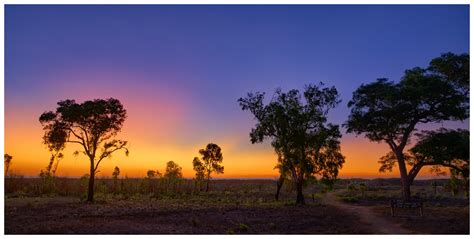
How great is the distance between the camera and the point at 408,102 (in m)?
40.4

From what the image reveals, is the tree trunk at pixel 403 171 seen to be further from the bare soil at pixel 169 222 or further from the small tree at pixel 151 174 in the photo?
the small tree at pixel 151 174

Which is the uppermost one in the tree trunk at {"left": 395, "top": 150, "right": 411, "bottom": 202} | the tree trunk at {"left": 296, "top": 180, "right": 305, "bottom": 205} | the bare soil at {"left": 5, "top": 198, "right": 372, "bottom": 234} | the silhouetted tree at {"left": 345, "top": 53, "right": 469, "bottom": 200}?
the silhouetted tree at {"left": 345, "top": 53, "right": 469, "bottom": 200}

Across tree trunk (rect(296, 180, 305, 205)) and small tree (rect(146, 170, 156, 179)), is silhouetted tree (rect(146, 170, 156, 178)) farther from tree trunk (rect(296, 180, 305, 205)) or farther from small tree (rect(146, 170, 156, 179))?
tree trunk (rect(296, 180, 305, 205))

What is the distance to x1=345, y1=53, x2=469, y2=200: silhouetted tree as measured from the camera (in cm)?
3850

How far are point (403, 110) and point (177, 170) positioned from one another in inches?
1618

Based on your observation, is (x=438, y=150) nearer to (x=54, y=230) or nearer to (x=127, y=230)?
(x=127, y=230)

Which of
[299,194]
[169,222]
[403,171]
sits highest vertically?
[403,171]

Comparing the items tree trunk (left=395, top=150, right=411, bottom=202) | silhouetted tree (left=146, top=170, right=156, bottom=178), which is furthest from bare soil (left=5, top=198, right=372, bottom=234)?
silhouetted tree (left=146, top=170, right=156, bottom=178)

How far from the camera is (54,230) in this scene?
21453mm

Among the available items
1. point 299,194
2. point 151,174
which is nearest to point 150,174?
point 151,174

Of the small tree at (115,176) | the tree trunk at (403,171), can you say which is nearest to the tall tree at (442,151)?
the tree trunk at (403,171)

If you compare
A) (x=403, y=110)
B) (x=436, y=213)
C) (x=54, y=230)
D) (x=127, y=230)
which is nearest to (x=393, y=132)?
(x=403, y=110)

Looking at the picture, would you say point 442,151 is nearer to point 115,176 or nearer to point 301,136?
point 301,136

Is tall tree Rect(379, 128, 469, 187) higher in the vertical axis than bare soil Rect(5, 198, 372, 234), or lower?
higher
